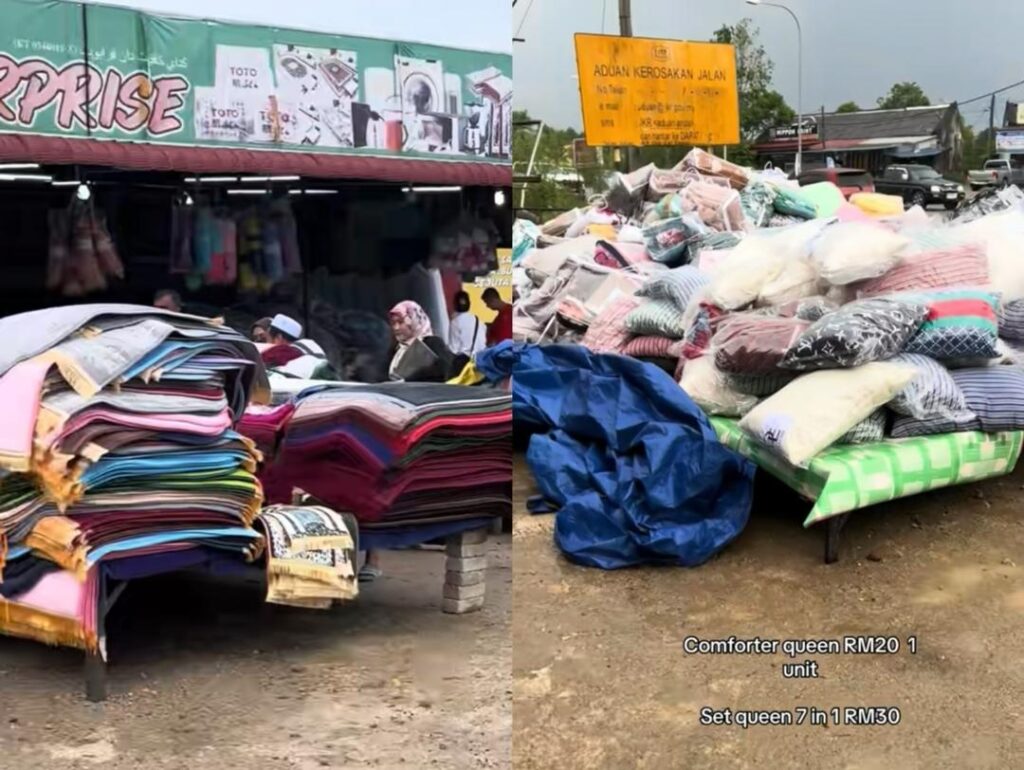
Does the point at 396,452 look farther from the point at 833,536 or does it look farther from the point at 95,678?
the point at 833,536

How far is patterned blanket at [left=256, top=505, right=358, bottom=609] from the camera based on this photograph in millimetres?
1853

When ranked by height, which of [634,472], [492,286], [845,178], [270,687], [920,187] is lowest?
[270,687]

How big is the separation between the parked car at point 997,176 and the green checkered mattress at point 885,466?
3.08ft

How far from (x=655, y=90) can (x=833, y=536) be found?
0.87 meters

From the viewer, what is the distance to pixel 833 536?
6.56 ft

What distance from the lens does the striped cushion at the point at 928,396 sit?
212cm

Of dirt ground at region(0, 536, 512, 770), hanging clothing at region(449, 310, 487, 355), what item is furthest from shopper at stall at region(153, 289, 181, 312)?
dirt ground at region(0, 536, 512, 770)

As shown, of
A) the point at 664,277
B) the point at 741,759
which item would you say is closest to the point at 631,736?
the point at 741,759

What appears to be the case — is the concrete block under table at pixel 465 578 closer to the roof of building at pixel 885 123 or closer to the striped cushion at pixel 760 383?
the striped cushion at pixel 760 383

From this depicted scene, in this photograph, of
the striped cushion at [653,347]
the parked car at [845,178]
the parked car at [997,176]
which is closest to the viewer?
the striped cushion at [653,347]

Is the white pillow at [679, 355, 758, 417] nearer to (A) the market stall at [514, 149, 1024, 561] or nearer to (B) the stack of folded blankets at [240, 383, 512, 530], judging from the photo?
(A) the market stall at [514, 149, 1024, 561]

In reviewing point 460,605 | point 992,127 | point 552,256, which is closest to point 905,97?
point 992,127

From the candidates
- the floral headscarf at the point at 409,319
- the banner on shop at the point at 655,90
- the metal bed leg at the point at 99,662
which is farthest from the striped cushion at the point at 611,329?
the metal bed leg at the point at 99,662

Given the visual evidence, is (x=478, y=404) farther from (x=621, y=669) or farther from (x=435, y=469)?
(x=621, y=669)
